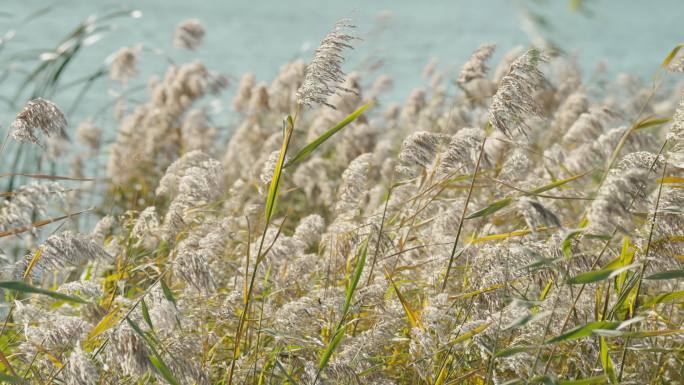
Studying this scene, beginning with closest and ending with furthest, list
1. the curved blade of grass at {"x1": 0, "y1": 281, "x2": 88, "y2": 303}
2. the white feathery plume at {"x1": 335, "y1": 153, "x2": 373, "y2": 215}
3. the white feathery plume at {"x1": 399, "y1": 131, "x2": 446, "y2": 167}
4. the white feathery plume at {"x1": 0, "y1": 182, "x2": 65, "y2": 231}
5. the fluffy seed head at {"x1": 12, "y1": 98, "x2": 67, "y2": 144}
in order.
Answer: the curved blade of grass at {"x1": 0, "y1": 281, "x2": 88, "y2": 303}
the white feathery plume at {"x1": 0, "y1": 182, "x2": 65, "y2": 231}
the fluffy seed head at {"x1": 12, "y1": 98, "x2": 67, "y2": 144}
the white feathery plume at {"x1": 399, "y1": 131, "x2": 446, "y2": 167}
the white feathery plume at {"x1": 335, "y1": 153, "x2": 373, "y2": 215}

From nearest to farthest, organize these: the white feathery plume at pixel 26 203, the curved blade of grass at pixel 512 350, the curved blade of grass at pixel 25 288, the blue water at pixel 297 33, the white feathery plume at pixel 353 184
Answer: the curved blade of grass at pixel 25 288 → the curved blade of grass at pixel 512 350 → the white feathery plume at pixel 26 203 → the white feathery plume at pixel 353 184 → the blue water at pixel 297 33

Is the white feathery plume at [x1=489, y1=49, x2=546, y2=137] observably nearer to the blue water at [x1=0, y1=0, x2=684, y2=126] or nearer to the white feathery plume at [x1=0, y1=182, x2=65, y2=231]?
the white feathery plume at [x1=0, y1=182, x2=65, y2=231]

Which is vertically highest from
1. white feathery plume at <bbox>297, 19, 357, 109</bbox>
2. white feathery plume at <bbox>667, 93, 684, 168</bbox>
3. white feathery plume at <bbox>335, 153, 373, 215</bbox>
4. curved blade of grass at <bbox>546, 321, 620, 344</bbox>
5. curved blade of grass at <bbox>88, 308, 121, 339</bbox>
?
white feathery plume at <bbox>297, 19, 357, 109</bbox>

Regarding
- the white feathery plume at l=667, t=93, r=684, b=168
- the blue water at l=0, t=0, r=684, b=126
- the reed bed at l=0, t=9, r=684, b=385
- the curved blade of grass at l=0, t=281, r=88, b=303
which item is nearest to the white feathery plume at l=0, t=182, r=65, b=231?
the reed bed at l=0, t=9, r=684, b=385

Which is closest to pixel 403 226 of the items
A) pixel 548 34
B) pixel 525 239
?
pixel 525 239

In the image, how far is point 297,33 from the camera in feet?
63.2

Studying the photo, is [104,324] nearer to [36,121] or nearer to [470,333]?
[36,121]

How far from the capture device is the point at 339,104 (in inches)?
212

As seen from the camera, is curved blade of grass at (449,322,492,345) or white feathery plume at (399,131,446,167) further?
white feathery plume at (399,131,446,167)

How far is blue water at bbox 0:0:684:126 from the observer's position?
13.7 m

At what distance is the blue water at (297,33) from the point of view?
13.7m

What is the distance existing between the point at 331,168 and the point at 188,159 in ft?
7.09

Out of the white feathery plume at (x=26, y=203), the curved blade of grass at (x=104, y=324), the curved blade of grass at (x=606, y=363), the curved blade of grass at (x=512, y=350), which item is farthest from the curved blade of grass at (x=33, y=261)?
the curved blade of grass at (x=606, y=363)

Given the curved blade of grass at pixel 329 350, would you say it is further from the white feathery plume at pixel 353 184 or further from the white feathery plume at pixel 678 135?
the white feathery plume at pixel 678 135
